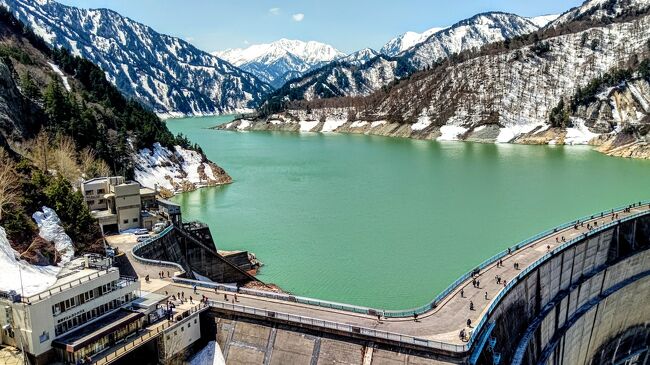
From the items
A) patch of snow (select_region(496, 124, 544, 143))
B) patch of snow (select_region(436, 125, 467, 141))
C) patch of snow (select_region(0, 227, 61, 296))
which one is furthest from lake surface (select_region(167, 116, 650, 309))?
patch of snow (select_region(436, 125, 467, 141))

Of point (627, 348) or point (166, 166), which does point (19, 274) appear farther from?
point (166, 166)

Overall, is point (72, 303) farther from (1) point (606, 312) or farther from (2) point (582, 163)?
(2) point (582, 163)

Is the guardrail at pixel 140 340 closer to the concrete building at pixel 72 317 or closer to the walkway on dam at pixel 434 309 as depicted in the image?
the concrete building at pixel 72 317

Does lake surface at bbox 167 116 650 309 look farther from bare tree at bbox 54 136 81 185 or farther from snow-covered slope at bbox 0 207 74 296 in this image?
snow-covered slope at bbox 0 207 74 296

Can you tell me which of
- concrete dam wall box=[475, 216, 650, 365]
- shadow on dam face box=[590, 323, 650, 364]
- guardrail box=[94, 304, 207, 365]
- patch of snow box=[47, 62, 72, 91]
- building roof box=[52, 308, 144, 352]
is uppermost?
patch of snow box=[47, 62, 72, 91]

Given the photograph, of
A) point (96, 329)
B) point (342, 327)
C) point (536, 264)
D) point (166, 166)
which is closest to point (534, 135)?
point (166, 166)

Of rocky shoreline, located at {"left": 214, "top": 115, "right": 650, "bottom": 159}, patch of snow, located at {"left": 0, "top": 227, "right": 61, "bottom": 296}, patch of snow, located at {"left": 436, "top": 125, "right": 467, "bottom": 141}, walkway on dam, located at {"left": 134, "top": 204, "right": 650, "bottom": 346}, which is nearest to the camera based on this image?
patch of snow, located at {"left": 0, "top": 227, "right": 61, "bottom": 296}
